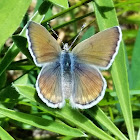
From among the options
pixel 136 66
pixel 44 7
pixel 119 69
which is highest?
pixel 44 7

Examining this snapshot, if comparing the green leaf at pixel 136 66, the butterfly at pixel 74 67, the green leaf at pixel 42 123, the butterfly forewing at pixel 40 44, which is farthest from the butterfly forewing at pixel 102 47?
the green leaf at pixel 136 66

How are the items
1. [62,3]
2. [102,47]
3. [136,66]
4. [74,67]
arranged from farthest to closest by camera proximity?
[136,66]
[74,67]
[102,47]
[62,3]

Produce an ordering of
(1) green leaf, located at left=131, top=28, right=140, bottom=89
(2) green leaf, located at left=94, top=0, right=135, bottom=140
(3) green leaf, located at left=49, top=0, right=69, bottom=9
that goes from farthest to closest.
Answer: (1) green leaf, located at left=131, top=28, right=140, bottom=89 → (2) green leaf, located at left=94, top=0, right=135, bottom=140 → (3) green leaf, located at left=49, top=0, right=69, bottom=9

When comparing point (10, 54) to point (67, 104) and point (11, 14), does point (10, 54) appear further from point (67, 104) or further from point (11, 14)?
point (67, 104)

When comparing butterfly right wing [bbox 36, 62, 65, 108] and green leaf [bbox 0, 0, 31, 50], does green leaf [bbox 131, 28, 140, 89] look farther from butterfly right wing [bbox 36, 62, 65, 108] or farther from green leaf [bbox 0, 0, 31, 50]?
green leaf [bbox 0, 0, 31, 50]

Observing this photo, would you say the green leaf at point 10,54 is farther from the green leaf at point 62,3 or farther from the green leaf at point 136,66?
the green leaf at point 136,66

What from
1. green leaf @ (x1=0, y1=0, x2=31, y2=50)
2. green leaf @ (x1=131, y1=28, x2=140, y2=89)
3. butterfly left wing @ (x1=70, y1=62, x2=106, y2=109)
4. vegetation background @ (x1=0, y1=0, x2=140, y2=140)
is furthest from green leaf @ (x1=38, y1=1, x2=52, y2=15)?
green leaf @ (x1=131, y1=28, x2=140, y2=89)

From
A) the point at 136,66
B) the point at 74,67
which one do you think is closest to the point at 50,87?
the point at 74,67

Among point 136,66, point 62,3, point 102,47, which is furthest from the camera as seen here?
point 136,66
